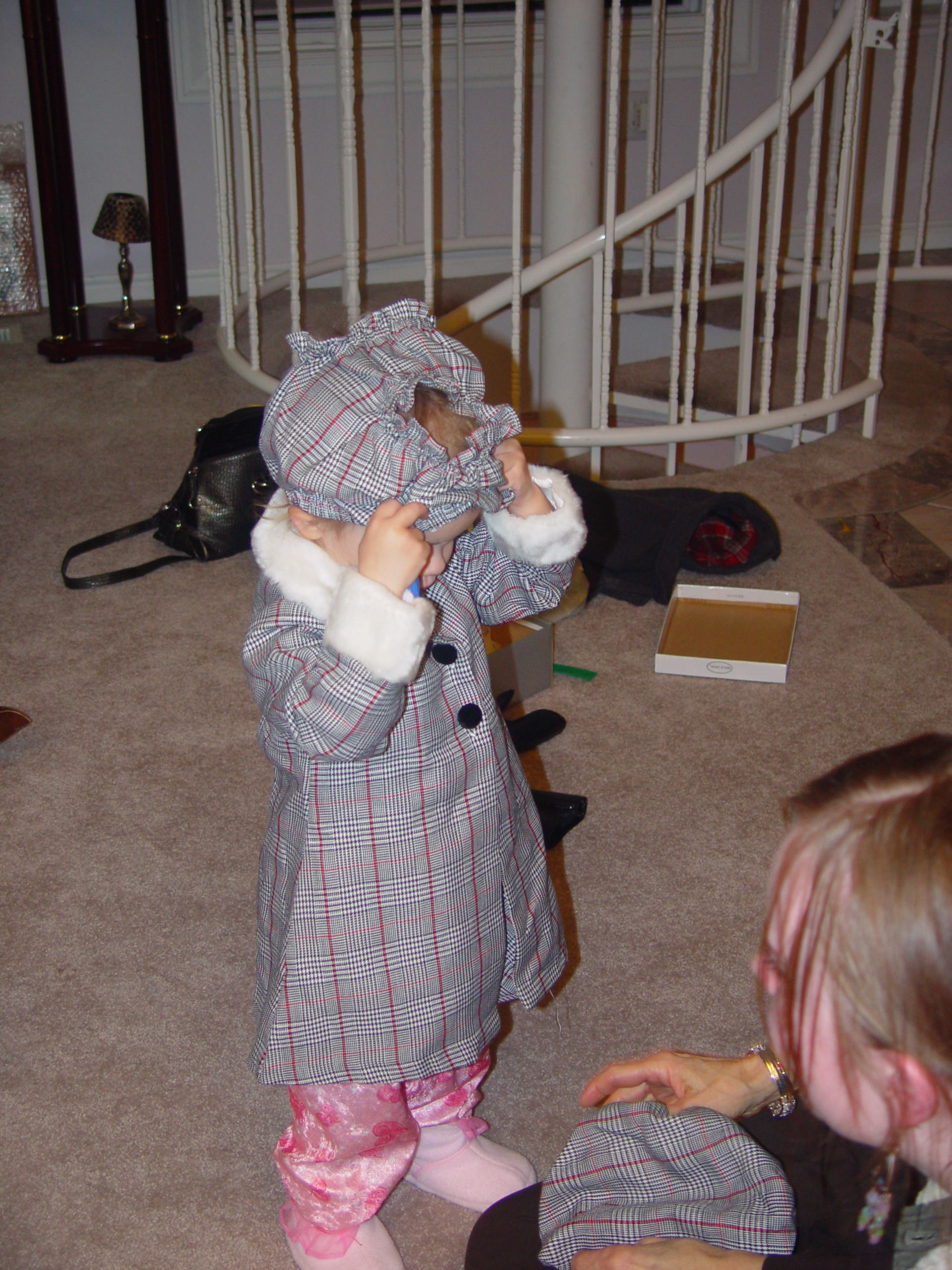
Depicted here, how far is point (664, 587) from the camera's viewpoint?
6.83 feet

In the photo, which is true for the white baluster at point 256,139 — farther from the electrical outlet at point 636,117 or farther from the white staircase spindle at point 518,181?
the electrical outlet at point 636,117

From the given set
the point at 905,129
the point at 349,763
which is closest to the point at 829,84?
the point at 905,129

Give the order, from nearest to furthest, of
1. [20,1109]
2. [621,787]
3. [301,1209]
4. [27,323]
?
[301,1209]
[20,1109]
[621,787]
[27,323]

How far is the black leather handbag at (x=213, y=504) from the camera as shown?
2.22 meters

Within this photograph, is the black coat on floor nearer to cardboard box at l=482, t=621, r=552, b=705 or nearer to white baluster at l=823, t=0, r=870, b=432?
cardboard box at l=482, t=621, r=552, b=705

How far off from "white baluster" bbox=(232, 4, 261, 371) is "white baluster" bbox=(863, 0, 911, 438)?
1.35 meters

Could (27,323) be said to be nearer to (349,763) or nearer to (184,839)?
(184,839)

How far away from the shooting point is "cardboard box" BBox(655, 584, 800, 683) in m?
1.88

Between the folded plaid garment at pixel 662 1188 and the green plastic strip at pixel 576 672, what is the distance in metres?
1.02

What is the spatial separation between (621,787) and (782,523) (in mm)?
942

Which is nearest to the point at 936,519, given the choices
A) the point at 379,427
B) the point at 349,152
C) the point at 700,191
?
the point at 700,191

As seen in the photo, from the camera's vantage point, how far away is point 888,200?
2.52 meters

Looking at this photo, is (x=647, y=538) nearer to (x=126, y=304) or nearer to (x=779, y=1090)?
(x=779, y=1090)

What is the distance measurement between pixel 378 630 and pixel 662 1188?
1.48 ft
